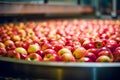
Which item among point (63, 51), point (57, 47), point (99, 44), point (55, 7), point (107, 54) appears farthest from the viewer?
point (55, 7)

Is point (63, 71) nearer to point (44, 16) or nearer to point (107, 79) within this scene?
point (107, 79)

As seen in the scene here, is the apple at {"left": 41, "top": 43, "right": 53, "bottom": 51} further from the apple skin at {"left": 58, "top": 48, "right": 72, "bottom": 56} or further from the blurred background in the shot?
the blurred background

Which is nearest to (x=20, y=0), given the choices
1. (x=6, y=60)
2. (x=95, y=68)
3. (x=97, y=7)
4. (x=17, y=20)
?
(x=17, y=20)

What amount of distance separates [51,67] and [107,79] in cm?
41

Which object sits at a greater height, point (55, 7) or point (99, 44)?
point (55, 7)

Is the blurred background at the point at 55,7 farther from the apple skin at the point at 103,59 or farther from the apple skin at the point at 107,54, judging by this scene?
the apple skin at the point at 103,59

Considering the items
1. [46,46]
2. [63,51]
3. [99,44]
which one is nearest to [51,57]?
[63,51]

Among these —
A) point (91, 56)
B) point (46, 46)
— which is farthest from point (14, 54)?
point (91, 56)

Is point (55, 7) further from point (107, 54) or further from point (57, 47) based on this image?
point (107, 54)

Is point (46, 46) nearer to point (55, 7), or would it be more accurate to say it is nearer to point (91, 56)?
point (91, 56)

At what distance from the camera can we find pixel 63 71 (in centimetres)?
206

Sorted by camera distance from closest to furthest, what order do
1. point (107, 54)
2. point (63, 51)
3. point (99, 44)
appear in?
point (107, 54) < point (63, 51) < point (99, 44)

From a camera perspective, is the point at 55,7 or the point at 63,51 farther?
the point at 55,7

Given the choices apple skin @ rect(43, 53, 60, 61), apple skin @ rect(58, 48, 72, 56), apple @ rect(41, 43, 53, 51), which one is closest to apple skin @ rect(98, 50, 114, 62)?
apple skin @ rect(58, 48, 72, 56)
